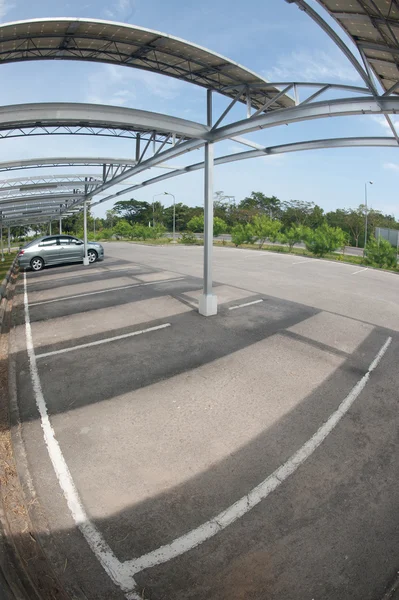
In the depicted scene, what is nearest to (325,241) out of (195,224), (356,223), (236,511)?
(236,511)

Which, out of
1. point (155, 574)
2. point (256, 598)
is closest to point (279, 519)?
point (256, 598)

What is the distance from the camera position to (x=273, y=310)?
29.7 ft

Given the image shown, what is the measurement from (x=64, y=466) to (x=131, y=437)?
730mm

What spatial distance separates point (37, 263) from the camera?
16.4m

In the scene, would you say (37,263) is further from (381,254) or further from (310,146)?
(381,254)

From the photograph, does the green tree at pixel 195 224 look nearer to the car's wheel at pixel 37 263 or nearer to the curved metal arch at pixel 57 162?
the car's wheel at pixel 37 263

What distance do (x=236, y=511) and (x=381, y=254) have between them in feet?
70.1

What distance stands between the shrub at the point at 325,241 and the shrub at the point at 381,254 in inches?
147

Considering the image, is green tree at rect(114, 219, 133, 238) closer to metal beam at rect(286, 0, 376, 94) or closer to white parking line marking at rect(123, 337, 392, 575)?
metal beam at rect(286, 0, 376, 94)

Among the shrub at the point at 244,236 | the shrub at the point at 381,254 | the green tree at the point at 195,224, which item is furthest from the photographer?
the green tree at the point at 195,224

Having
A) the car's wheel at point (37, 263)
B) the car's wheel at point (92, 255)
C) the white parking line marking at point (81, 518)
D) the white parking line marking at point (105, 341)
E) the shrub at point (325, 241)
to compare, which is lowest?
the white parking line marking at point (81, 518)

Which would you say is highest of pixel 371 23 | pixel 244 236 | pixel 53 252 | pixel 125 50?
pixel 125 50

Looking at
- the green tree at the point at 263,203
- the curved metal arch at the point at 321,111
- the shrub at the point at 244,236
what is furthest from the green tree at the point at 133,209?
the curved metal arch at the point at 321,111

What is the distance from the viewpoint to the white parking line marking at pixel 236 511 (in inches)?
98.4
